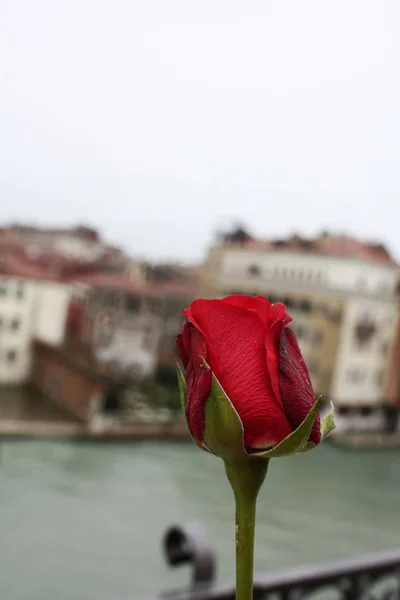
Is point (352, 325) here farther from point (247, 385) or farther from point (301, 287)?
point (247, 385)

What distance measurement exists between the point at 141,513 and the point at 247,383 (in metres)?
6.84

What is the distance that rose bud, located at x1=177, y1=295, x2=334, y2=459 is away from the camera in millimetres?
142

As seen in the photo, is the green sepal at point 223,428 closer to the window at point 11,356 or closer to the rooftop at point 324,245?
the window at point 11,356

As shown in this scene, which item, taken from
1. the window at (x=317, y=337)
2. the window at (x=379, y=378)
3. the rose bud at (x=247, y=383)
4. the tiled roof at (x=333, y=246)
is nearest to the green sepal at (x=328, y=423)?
the rose bud at (x=247, y=383)

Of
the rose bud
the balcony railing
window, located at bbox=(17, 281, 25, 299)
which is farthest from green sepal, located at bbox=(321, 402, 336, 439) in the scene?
window, located at bbox=(17, 281, 25, 299)

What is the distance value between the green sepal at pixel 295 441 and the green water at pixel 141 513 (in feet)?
16.0

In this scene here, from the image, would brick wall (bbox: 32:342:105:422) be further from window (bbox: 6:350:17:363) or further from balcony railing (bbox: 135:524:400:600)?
balcony railing (bbox: 135:524:400:600)

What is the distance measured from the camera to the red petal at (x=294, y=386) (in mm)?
145

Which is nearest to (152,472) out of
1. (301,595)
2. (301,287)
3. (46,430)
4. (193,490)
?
(193,490)

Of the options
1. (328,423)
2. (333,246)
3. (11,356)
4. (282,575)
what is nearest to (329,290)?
(333,246)

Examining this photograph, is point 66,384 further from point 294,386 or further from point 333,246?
point 294,386

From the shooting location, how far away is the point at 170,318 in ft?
28.7

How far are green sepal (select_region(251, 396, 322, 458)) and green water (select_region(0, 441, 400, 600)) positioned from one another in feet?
16.0

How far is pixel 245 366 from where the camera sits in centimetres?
15
